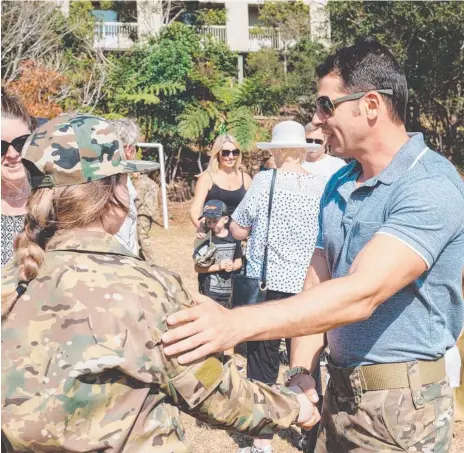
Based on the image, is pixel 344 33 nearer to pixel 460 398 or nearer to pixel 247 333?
pixel 460 398

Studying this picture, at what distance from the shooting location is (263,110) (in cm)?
1988

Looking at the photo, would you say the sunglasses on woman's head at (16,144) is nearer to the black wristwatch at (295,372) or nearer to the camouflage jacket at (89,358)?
the camouflage jacket at (89,358)

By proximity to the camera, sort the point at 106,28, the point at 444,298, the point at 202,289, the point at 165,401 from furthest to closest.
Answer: the point at 106,28 < the point at 202,289 < the point at 444,298 < the point at 165,401

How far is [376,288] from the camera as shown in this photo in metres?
2.01

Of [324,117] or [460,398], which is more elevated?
[324,117]

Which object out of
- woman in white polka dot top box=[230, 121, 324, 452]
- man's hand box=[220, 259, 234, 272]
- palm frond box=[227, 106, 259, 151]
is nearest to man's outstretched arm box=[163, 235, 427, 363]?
woman in white polka dot top box=[230, 121, 324, 452]

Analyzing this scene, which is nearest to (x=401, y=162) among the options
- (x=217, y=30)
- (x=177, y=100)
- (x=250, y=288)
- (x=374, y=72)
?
(x=374, y=72)

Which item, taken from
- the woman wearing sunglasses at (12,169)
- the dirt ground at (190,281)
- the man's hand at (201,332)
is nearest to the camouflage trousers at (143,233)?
the dirt ground at (190,281)

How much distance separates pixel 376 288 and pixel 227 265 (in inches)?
146

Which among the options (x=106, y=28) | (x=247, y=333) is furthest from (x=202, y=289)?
(x=106, y=28)

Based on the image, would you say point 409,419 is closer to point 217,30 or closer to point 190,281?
point 190,281

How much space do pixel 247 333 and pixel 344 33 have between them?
1960 cm

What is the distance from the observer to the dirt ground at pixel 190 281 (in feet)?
15.7

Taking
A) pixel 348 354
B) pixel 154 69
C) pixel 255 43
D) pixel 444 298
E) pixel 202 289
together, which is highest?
pixel 255 43
